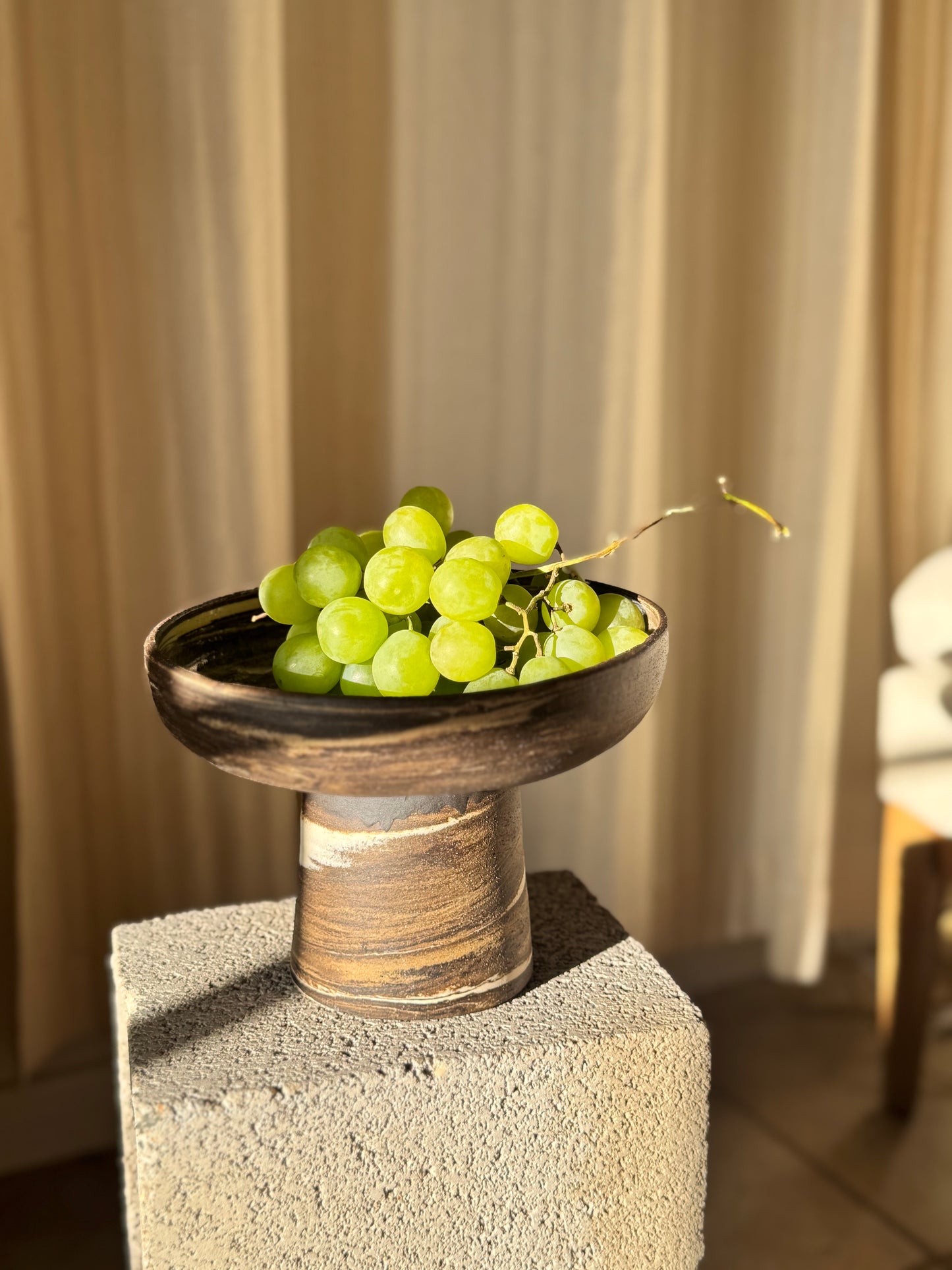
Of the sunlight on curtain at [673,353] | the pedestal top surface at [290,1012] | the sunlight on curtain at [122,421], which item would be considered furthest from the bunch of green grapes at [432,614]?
the sunlight on curtain at [673,353]

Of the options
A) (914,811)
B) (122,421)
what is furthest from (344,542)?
(914,811)

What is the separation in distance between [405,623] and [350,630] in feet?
0.21

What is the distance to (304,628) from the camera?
0.69m

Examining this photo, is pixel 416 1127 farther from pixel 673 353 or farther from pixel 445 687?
pixel 673 353

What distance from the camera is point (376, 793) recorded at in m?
0.57

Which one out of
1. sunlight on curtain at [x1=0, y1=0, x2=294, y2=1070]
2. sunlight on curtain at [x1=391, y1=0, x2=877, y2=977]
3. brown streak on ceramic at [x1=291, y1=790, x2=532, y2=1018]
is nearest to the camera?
brown streak on ceramic at [x1=291, y1=790, x2=532, y2=1018]

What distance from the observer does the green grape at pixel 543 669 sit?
2.02 feet

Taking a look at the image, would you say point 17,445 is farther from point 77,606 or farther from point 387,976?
point 387,976

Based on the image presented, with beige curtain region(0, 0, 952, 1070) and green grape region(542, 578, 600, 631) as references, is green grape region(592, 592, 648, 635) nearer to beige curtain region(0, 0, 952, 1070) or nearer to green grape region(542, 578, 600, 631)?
green grape region(542, 578, 600, 631)

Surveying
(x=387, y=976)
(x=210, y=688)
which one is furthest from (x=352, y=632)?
(x=387, y=976)

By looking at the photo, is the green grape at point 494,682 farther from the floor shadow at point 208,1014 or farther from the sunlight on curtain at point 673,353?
the sunlight on curtain at point 673,353

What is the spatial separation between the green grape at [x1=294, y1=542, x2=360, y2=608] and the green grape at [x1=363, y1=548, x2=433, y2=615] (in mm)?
19

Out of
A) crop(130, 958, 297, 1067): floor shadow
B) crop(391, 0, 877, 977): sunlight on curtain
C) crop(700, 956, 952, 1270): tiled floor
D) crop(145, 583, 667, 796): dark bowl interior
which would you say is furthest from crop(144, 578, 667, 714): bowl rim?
crop(700, 956, 952, 1270): tiled floor

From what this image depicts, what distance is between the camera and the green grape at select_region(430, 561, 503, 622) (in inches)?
24.3
